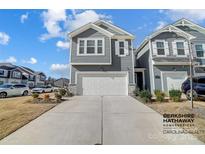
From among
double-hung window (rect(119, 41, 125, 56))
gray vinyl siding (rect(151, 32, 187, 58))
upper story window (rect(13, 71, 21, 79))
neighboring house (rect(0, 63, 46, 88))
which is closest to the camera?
gray vinyl siding (rect(151, 32, 187, 58))

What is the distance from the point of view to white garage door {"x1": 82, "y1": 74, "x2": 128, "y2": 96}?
15.7m

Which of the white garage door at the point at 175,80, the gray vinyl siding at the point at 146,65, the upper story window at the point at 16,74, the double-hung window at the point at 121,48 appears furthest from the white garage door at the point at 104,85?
the upper story window at the point at 16,74

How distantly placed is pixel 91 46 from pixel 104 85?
4.12 meters

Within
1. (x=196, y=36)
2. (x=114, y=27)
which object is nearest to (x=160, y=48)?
(x=196, y=36)

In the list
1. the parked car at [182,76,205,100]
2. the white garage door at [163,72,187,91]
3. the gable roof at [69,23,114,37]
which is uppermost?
the gable roof at [69,23,114,37]

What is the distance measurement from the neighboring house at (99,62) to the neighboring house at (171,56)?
2.16 meters

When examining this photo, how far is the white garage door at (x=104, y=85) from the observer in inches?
619

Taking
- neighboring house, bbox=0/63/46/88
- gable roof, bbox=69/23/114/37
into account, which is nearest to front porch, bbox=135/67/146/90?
gable roof, bbox=69/23/114/37

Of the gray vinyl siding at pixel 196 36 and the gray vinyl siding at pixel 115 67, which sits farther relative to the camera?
the gray vinyl siding at pixel 196 36

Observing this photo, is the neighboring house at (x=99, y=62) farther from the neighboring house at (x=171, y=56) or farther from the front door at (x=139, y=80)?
the front door at (x=139, y=80)

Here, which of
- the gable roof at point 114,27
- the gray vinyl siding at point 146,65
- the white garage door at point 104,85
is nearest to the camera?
the white garage door at point 104,85

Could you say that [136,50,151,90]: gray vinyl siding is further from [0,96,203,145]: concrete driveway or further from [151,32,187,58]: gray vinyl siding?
[0,96,203,145]: concrete driveway

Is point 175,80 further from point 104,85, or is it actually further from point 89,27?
point 89,27

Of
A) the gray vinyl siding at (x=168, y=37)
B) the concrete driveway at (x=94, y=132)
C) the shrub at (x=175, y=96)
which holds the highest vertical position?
the gray vinyl siding at (x=168, y=37)
